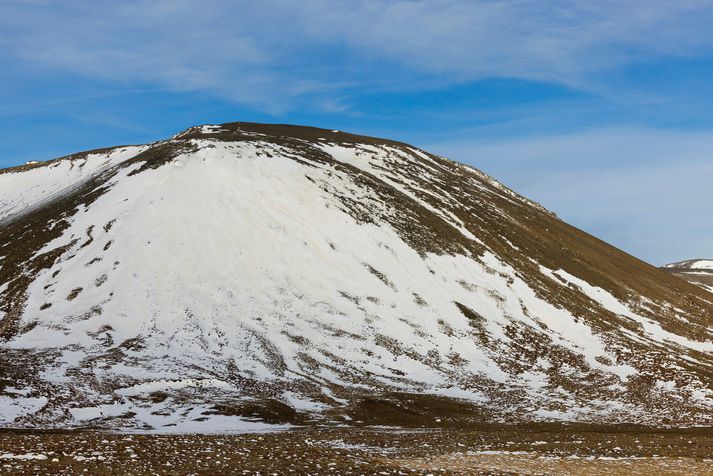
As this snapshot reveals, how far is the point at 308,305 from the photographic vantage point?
62.3 m

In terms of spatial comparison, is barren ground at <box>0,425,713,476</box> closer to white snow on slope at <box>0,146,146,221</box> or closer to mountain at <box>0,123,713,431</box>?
mountain at <box>0,123,713,431</box>

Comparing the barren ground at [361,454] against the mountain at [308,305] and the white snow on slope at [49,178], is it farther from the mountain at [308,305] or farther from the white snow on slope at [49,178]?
the white snow on slope at [49,178]

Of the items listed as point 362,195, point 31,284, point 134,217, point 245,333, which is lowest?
point 245,333

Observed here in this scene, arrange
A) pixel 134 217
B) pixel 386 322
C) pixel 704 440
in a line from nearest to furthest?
pixel 704 440, pixel 386 322, pixel 134 217

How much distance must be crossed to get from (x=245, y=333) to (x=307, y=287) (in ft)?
35.1

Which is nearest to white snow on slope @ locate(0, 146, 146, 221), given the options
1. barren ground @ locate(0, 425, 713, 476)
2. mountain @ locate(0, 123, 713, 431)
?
mountain @ locate(0, 123, 713, 431)

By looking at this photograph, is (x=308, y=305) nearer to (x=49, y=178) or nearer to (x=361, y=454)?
(x=361, y=454)

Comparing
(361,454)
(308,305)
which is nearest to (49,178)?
(308,305)

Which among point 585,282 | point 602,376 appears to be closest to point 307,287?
point 602,376

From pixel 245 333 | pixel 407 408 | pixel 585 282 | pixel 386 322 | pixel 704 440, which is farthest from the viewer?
pixel 585 282

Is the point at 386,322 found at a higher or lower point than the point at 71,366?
higher

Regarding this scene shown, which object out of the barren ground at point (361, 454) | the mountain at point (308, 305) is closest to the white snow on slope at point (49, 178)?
the mountain at point (308, 305)

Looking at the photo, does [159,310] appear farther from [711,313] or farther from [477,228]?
[711,313]

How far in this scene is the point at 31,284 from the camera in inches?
2458
